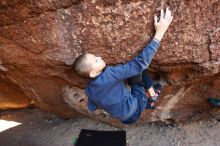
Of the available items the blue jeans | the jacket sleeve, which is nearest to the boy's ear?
the jacket sleeve

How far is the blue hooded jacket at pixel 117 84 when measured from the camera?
2623mm

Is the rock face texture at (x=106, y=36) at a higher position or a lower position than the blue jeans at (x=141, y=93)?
higher

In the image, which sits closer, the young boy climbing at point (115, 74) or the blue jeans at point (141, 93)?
the young boy climbing at point (115, 74)

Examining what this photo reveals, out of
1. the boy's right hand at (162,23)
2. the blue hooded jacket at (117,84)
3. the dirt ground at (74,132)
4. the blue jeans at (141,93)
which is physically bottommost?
the dirt ground at (74,132)

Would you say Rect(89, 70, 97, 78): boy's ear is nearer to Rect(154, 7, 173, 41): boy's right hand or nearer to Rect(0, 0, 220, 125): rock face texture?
Rect(0, 0, 220, 125): rock face texture

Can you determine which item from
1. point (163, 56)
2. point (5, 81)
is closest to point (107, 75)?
point (163, 56)

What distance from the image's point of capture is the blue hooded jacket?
2.62m

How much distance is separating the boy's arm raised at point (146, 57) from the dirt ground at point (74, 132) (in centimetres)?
159

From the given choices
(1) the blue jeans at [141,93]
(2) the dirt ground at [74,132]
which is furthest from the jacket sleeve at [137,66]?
(2) the dirt ground at [74,132]

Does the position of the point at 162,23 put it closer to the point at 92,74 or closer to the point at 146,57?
the point at 146,57

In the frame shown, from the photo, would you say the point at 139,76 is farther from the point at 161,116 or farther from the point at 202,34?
the point at 161,116

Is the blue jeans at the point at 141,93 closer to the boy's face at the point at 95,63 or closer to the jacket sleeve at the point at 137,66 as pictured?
the jacket sleeve at the point at 137,66

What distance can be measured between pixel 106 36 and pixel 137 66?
1.23ft

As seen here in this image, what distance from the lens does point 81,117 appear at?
4328mm
